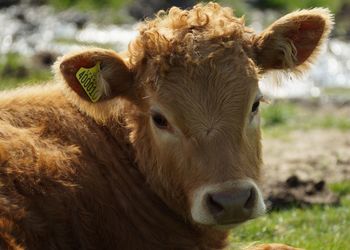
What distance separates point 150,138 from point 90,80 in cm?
62

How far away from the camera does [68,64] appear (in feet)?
22.7

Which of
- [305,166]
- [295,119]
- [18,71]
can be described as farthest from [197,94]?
[18,71]

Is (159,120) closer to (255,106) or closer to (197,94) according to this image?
A: (197,94)

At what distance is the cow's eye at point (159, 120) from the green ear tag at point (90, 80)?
48 cm

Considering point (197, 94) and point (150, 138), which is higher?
point (197, 94)

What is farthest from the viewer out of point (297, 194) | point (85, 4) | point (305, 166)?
point (85, 4)

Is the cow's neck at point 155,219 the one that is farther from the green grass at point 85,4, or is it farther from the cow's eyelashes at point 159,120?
the green grass at point 85,4

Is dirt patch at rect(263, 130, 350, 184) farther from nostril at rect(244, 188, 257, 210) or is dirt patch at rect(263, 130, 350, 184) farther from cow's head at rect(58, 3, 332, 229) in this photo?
nostril at rect(244, 188, 257, 210)

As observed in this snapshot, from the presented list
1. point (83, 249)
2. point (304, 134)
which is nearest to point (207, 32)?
point (83, 249)

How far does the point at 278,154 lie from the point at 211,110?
19.2 feet

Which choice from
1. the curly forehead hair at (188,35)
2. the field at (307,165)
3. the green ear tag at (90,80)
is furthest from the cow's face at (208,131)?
the field at (307,165)

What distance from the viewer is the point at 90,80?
22.9ft

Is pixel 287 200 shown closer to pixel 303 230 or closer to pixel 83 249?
pixel 303 230

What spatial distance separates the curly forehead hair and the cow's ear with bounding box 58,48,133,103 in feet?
0.48
